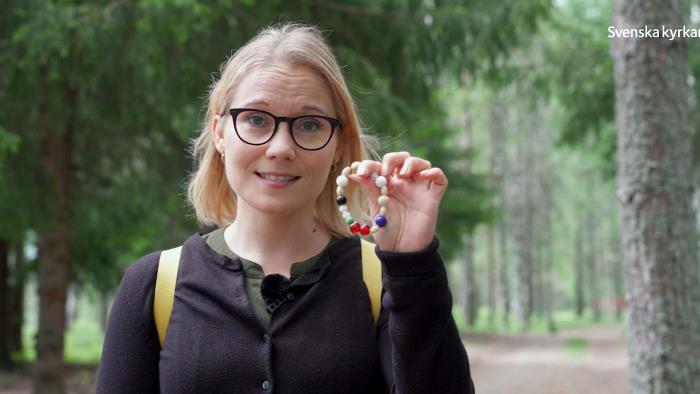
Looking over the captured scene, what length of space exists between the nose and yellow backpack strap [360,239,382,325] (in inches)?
13.1

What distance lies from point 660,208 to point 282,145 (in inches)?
141

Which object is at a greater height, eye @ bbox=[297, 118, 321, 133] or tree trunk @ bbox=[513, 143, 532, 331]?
eye @ bbox=[297, 118, 321, 133]

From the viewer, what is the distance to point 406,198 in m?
1.66

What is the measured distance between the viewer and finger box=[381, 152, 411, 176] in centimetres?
164

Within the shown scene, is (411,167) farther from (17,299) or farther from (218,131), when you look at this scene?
(17,299)

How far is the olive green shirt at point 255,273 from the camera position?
1.85 metres

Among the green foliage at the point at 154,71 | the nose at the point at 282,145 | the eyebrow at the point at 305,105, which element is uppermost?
the green foliage at the point at 154,71

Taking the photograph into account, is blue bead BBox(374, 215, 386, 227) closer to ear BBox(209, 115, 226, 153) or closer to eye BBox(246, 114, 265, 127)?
eye BBox(246, 114, 265, 127)

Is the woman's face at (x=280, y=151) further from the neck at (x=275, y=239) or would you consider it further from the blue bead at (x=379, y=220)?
the blue bead at (x=379, y=220)

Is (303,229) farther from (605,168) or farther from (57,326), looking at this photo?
(605,168)

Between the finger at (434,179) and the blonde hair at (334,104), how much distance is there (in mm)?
366

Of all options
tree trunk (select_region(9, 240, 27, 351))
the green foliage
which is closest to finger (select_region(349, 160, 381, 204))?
the green foliage

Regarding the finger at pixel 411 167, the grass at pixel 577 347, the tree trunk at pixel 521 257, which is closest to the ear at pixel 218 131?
the finger at pixel 411 167

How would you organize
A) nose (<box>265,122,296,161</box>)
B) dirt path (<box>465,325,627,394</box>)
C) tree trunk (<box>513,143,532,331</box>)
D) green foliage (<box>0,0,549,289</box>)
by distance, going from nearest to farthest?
1. nose (<box>265,122,296,161</box>)
2. green foliage (<box>0,0,549,289</box>)
3. dirt path (<box>465,325,627,394</box>)
4. tree trunk (<box>513,143,532,331</box>)
